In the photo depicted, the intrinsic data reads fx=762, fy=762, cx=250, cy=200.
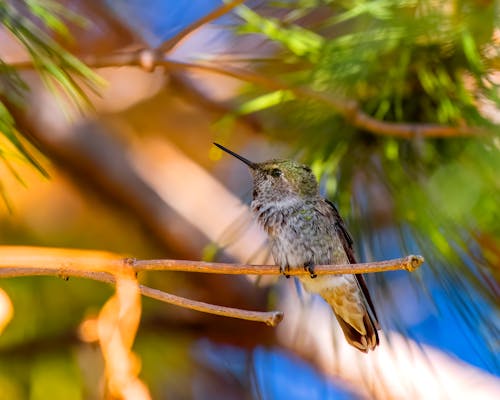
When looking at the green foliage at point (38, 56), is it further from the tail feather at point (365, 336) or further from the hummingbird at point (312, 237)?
the tail feather at point (365, 336)

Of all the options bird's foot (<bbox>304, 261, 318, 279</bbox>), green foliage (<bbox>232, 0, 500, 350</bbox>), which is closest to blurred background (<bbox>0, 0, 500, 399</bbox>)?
green foliage (<bbox>232, 0, 500, 350</bbox>)

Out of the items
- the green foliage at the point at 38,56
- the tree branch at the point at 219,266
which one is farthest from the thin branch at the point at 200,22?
the tree branch at the point at 219,266

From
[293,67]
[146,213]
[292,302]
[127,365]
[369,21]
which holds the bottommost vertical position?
[127,365]

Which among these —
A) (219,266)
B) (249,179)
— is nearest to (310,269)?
(219,266)

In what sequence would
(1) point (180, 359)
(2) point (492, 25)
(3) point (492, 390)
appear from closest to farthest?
(2) point (492, 25) < (3) point (492, 390) < (1) point (180, 359)

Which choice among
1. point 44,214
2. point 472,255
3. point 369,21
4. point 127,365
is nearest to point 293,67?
point 369,21

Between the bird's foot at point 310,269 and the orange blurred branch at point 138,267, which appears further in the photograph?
the bird's foot at point 310,269

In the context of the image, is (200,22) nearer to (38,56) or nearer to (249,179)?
(38,56)

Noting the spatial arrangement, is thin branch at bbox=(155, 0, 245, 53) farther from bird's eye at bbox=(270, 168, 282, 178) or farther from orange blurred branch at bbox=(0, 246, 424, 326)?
orange blurred branch at bbox=(0, 246, 424, 326)

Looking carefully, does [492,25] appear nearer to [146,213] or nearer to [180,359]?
[146,213]
